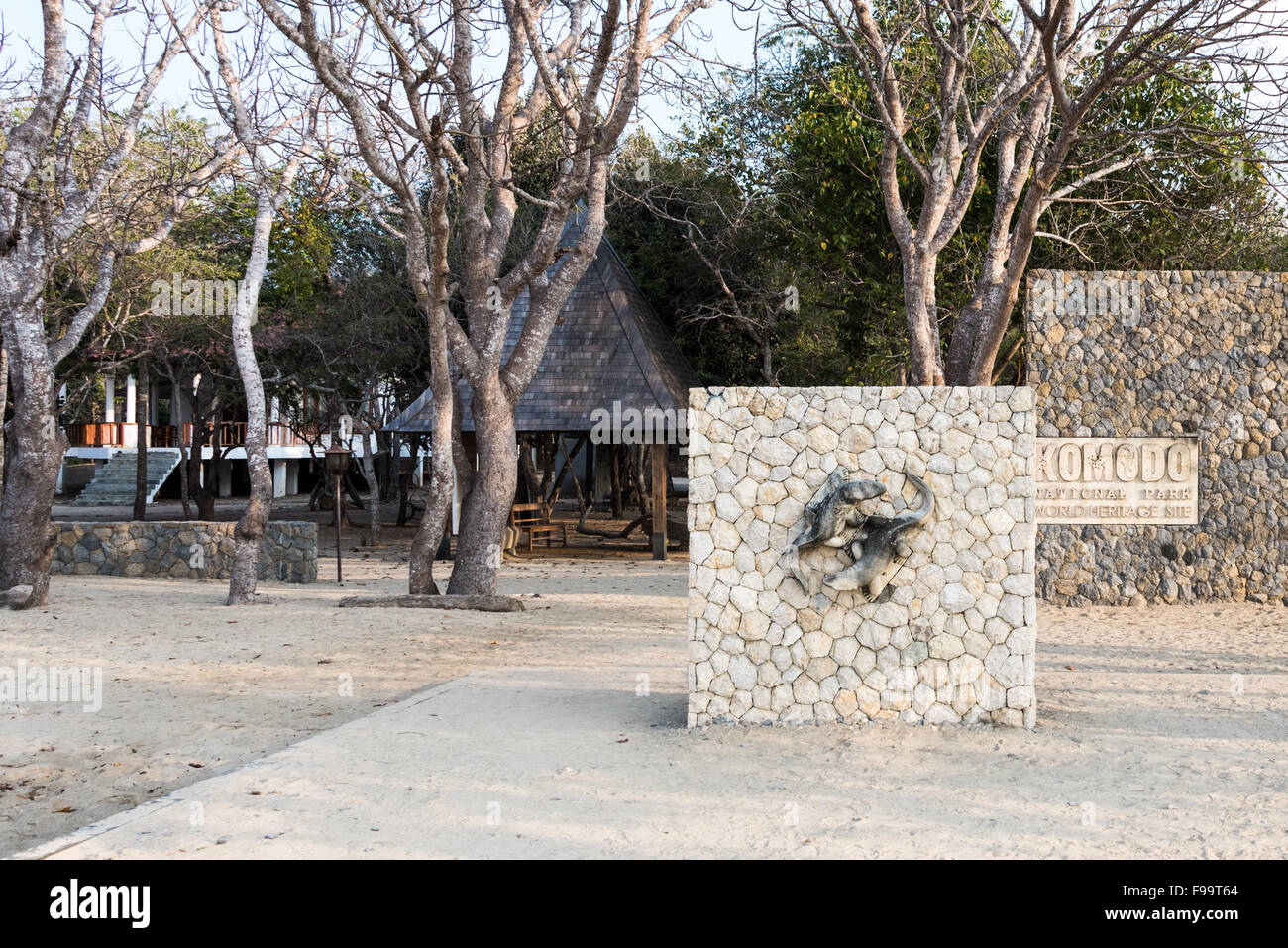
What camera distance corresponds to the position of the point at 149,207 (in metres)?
16.4

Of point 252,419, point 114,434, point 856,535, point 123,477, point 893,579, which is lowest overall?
point 893,579

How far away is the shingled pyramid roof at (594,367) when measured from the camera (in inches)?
746

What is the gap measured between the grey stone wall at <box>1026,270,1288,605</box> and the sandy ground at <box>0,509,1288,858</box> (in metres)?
1.03

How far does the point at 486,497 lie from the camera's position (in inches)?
514

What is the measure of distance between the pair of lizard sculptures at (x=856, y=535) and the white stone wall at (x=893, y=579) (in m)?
0.09

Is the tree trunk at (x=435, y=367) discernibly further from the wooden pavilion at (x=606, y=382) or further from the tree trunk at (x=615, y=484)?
the tree trunk at (x=615, y=484)

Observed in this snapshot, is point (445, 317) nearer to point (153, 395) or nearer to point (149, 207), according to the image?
point (149, 207)

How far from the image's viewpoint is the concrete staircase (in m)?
30.7

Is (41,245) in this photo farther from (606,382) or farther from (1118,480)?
(1118,480)

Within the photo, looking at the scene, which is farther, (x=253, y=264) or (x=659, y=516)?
(x=659, y=516)

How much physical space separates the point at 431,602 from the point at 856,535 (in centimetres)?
697

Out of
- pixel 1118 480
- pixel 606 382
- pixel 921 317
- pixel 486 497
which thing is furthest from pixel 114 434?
pixel 1118 480

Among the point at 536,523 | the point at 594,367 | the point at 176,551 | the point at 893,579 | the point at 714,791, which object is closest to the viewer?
the point at 714,791

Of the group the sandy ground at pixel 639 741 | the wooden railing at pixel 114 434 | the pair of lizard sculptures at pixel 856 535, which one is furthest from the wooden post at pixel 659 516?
the wooden railing at pixel 114 434
